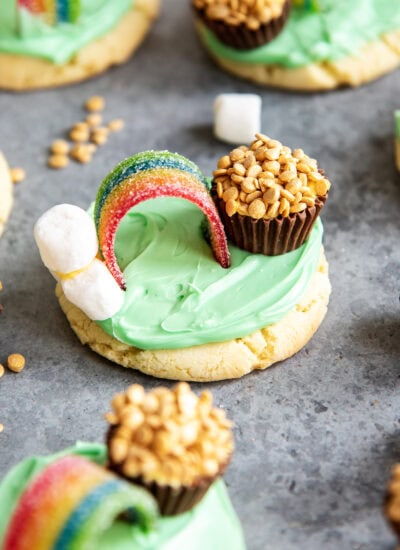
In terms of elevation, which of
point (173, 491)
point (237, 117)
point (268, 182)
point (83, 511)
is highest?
point (268, 182)

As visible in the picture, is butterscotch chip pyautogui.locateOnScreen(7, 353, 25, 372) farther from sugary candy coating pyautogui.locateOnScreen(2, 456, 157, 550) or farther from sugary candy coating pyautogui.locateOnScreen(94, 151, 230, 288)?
sugary candy coating pyautogui.locateOnScreen(2, 456, 157, 550)

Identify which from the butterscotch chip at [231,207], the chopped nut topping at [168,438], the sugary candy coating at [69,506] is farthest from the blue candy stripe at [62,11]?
the sugary candy coating at [69,506]

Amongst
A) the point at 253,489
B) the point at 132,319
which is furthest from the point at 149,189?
the point at 253,489

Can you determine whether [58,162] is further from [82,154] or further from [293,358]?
[293,358]

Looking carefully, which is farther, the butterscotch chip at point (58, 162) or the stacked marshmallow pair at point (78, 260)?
the butterscotch chip at point (58, 162)

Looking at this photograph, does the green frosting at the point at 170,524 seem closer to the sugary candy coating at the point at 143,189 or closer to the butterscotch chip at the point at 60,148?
the sugary candy coating at the point at 143,189

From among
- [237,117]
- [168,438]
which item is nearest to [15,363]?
[168,438]

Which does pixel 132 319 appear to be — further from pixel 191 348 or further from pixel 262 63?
pixel 262 63
